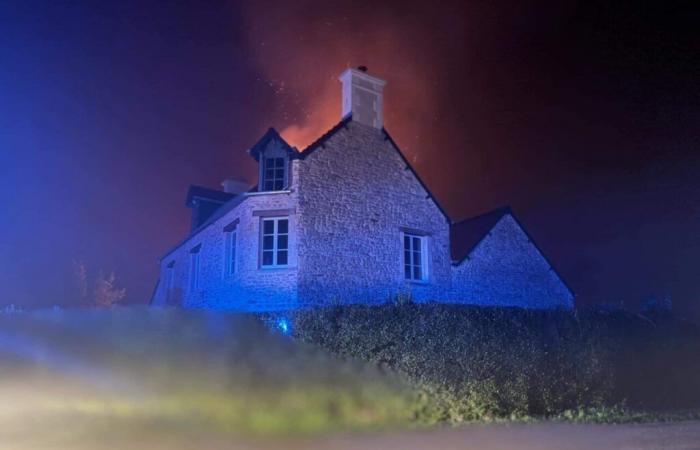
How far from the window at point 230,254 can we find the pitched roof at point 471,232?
8410 mm

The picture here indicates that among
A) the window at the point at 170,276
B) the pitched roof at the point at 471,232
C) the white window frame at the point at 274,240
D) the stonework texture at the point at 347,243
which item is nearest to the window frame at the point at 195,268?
the stonework texture at the point at 347,243

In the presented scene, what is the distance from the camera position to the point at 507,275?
21.1 m

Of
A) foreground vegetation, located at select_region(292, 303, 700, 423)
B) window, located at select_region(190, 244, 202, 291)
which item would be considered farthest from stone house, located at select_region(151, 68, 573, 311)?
foreground vegetation, located at select_region(292, 303, 700, 423)

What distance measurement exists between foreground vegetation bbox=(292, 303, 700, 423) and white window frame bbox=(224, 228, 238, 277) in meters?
6.97

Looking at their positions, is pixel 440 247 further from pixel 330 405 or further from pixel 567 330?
pixel 330 405

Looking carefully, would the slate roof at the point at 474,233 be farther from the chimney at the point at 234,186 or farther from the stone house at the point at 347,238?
the chimney at the point at 234,186

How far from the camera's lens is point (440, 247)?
1894 cm

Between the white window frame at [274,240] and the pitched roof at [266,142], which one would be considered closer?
the white window frame at [274,240]

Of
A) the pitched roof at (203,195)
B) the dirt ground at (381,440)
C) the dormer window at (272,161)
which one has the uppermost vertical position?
the pitched roof at (203,195)

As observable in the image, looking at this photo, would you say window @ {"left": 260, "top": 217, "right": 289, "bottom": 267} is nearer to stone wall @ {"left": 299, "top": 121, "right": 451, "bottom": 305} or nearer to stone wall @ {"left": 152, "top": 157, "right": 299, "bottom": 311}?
stone wall @ {"left": 152, "top": 157, "right": 299, "bottom": 311}

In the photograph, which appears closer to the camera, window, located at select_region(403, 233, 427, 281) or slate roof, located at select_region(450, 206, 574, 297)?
window, located at select_region(403, 233, 427, 281)

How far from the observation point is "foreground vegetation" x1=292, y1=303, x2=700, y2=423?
975cm

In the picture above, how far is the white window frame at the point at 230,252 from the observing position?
57.4 ft

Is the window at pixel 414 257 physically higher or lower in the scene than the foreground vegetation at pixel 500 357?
higher
